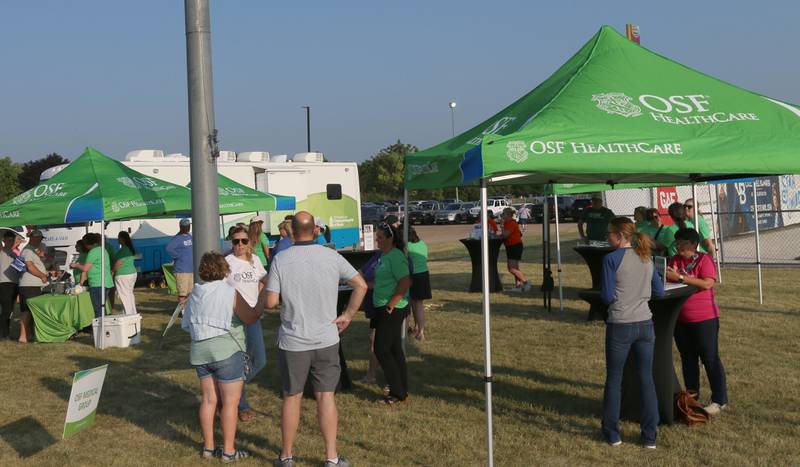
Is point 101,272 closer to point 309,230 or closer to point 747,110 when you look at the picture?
point 309,230

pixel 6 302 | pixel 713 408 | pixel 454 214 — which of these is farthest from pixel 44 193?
pixel 454 214

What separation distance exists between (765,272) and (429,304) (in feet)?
25.7

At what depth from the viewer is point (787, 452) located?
5.61m

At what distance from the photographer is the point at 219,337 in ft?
18.4

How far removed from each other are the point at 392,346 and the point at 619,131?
2693mm

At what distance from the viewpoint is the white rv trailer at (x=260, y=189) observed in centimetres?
1792

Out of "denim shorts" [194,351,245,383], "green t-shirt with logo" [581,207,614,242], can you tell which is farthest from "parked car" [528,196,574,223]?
"denim shorts" [194,351,245,383]

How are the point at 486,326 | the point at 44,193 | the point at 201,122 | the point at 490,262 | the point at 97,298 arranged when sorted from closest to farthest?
the point at 486,326 < the point at 201,122 < the point at 44,193 < the point at 97,298 < the point at 490,262

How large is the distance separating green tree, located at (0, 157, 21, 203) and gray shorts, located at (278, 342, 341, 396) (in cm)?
5373

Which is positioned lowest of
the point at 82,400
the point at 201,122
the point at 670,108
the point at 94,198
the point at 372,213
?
the point at 82,400

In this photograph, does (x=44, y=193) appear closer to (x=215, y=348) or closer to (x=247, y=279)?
(x=247, y=279)

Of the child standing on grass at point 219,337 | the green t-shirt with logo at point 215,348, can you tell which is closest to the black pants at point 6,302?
the child standing on grass at point 219,337

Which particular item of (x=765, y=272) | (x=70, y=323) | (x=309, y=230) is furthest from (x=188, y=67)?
(x=765, y=272)

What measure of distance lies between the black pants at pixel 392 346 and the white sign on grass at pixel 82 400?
2.31m
